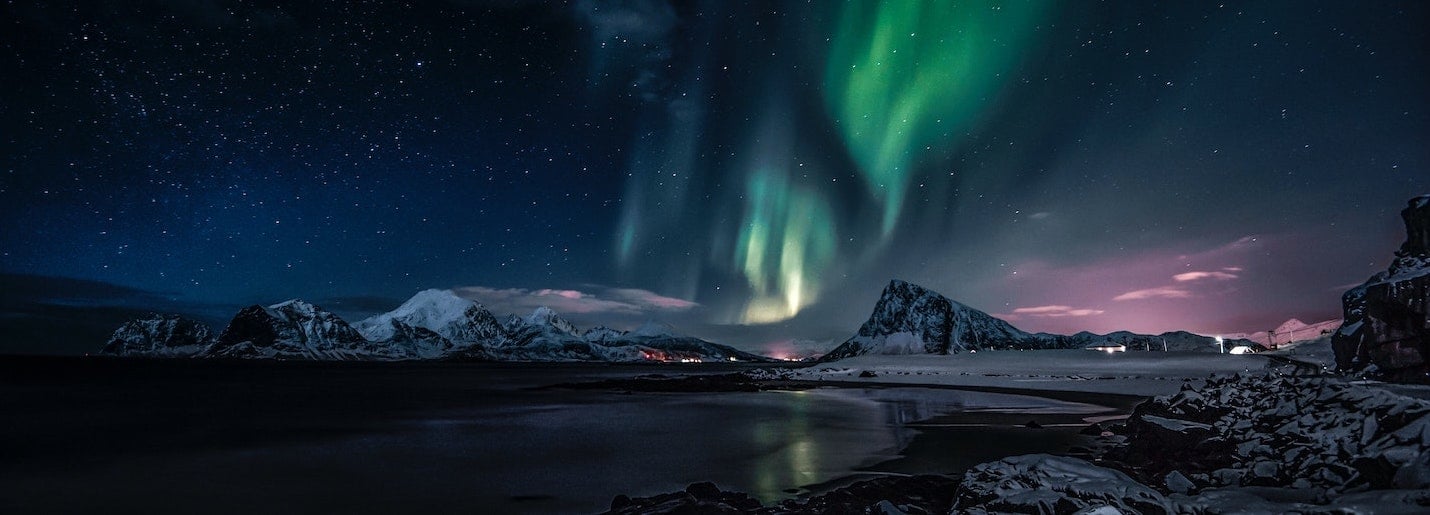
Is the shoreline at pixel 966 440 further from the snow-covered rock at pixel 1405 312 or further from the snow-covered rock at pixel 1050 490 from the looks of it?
the snow-covered rock at pixel 1405 312

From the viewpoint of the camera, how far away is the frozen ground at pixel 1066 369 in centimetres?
4566

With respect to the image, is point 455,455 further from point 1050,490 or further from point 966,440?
point 1050,490

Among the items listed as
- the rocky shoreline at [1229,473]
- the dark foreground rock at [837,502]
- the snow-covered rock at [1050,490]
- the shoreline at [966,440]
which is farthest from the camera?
the shoreline at [966,440]

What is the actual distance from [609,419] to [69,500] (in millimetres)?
19904

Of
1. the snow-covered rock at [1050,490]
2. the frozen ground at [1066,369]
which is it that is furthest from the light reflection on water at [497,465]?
the frozen ground at [1066,369]

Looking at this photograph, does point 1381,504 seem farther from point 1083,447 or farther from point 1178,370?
point 1178,370

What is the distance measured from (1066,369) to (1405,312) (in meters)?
49.0

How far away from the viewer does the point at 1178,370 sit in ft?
174

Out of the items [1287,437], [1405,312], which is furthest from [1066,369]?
[1287,437]

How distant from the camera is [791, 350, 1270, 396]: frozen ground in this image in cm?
4566

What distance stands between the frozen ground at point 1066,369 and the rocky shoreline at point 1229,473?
95.2ft

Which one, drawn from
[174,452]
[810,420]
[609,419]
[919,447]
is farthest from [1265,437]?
[174,452]

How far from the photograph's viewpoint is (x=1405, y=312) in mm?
17375

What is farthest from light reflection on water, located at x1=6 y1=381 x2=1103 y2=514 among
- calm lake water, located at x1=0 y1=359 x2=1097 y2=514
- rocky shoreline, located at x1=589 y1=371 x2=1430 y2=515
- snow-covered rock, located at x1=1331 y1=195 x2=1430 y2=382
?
snow-covered rock, located at x1=1331 y1=195 x2=1430 y2=382
